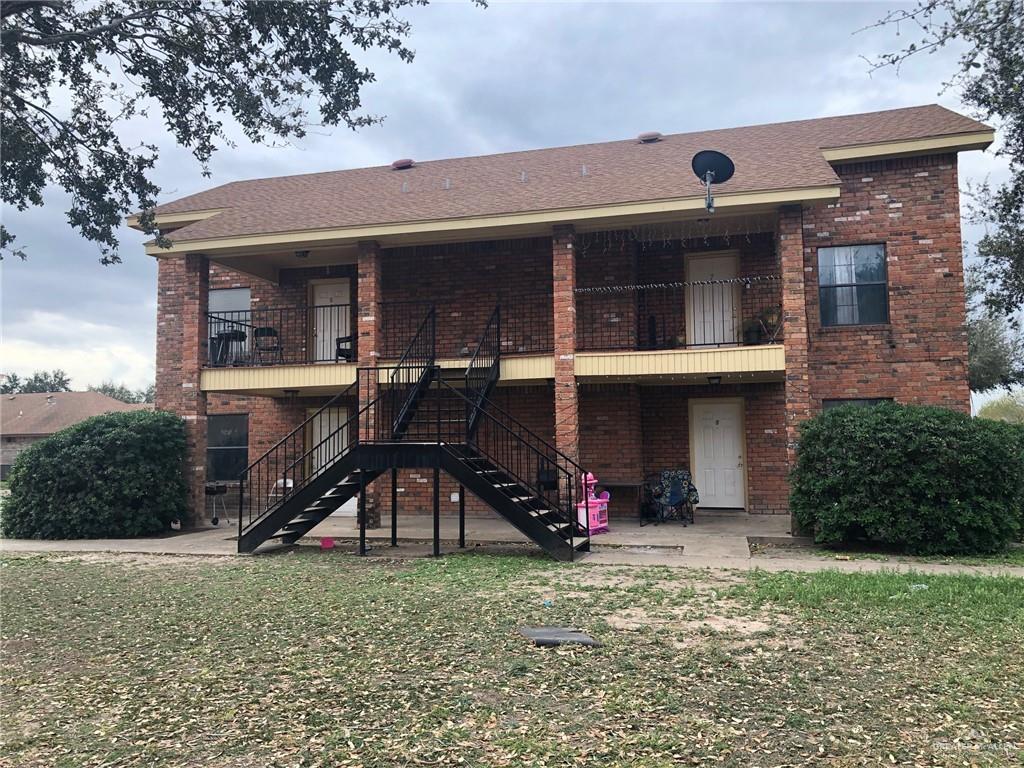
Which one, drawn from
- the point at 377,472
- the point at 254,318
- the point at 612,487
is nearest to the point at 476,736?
the point at 377,472

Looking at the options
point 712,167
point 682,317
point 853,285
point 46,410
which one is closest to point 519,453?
point 682,317

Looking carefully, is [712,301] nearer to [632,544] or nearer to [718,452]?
Result: [718,452]

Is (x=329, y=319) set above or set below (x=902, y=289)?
above

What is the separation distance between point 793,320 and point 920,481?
10.2ft

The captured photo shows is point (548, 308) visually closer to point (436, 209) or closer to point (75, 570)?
point (436, 209)

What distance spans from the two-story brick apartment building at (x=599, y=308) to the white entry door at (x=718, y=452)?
1.5 inches

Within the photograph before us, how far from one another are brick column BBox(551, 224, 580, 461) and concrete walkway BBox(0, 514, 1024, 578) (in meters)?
1.73

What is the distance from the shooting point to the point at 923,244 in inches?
496

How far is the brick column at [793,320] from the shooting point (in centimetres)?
1118

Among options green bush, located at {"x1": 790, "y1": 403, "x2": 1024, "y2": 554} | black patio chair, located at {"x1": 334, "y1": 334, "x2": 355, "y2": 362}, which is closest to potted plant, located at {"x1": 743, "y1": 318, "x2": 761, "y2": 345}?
green bush, located at {"x1": 790, "y1": 403, "x2": 1024, "y2": 554}

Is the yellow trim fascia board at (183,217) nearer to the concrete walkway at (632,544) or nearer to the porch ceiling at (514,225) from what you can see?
the porch ceiling at (514,225)

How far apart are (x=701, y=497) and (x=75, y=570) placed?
1026 centimetres

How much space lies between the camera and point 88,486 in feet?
39.7

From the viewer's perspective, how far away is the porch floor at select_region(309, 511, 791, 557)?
10.4 meters
